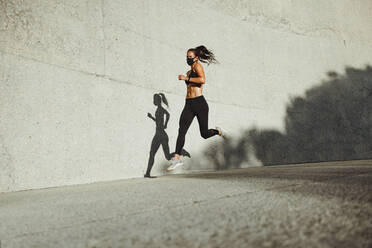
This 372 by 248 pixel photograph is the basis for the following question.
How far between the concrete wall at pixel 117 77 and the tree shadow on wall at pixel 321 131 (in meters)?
0.44

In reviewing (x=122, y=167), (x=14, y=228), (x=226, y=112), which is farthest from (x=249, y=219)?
(x=226, y=112)

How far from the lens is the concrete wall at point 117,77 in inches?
174

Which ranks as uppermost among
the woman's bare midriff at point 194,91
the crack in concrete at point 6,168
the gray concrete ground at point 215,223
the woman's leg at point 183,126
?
the woman's bare midriff at point 194,91

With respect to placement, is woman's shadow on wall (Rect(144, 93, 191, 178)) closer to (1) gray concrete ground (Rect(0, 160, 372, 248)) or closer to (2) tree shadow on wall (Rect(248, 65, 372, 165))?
(2) tree shadow on wall (Rect(248, 65, 372, 165))

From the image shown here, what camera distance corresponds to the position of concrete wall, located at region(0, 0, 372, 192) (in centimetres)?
443

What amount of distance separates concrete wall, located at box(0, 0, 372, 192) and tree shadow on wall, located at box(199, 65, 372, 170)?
44cm

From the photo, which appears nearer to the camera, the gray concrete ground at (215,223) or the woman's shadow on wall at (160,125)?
the gray concrete ground at (215,223)

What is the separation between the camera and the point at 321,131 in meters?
9.82

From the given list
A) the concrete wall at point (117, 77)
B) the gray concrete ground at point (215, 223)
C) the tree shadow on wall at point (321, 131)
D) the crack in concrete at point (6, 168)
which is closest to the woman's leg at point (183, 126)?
the concrete wall at point (117, 77)

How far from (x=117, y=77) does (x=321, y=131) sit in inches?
288

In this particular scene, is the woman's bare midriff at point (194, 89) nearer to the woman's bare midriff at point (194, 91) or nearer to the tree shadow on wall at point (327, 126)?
the woman's bare midriff at point (194, 91)

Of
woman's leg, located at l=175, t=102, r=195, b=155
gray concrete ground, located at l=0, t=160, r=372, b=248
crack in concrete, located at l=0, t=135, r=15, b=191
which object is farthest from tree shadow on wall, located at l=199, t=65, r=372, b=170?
gray concrete ground, located at l=0, t=160, r=372, b=248

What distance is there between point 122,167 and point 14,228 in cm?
383

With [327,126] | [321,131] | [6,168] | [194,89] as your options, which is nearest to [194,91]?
[194,89]
